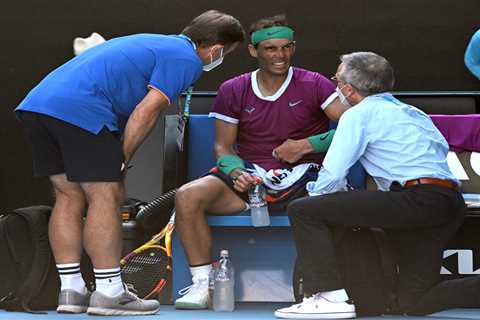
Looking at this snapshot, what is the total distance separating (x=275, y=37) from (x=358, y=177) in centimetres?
77

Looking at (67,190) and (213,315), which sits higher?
(67,190)

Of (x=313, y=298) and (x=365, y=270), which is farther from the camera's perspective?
(x=365, y=270)

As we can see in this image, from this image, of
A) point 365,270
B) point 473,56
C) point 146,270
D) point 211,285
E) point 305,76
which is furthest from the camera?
point 473,56

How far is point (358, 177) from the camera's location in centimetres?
561

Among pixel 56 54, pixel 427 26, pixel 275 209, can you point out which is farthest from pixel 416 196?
pixel 56 54

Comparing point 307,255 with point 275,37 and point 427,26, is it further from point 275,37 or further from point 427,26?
point 427,26

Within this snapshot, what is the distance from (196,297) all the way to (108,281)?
55 cm

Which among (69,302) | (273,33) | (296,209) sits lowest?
(69,302)

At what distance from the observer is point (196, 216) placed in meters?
5.10

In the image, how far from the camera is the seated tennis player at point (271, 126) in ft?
17.2

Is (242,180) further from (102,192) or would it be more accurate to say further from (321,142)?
(102,192)

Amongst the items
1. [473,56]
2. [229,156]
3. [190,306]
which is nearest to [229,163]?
[229,156]

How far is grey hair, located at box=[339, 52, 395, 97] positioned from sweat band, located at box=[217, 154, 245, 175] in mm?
652

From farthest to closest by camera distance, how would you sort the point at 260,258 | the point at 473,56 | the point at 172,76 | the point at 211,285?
the point at 473,56 < the point at 260,258 < the point at 211,285 < the point at 172,76
